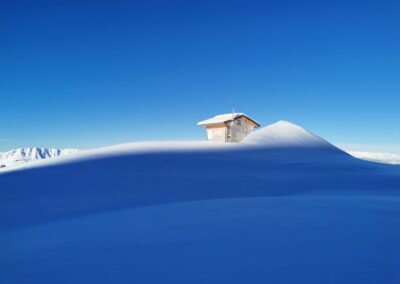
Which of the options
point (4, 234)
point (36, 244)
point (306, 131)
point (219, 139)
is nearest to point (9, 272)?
point (36, 244)

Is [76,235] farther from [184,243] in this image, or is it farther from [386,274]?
[386,274]

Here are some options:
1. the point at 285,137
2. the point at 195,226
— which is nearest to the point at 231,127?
the point at 285,137

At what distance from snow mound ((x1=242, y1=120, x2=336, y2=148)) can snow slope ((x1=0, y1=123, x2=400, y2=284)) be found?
684cm

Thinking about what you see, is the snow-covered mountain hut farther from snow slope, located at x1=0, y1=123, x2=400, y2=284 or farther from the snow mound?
snow slope, located at x1=0, y1=123, x2=400, y2=284

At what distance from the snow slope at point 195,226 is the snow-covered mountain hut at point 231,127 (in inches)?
363

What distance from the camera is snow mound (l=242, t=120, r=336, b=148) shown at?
1567 cm

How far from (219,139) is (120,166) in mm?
10376

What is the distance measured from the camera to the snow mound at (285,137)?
1567 centimetres

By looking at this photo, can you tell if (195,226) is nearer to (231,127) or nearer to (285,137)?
(285,137)

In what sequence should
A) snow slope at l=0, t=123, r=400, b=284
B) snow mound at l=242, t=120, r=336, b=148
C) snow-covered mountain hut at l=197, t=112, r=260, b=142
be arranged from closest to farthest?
1. snow slope at l=0, t=123, r=400, b=284
2. snow mound at l=242, t=120, r=336, b=148
3. snow-covered mountain hut at l=197, t=112, r=260, b=142

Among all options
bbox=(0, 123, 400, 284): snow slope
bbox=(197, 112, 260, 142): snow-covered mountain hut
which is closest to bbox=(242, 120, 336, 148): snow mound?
bbox=(197, 112, 260, 142): snow-covered mountain hut

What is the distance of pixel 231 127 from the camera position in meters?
18.1

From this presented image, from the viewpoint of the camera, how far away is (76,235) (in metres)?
3.62

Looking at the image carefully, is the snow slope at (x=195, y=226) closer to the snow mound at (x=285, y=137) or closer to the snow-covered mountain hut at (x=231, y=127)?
the snow mound at (x=285, y=137)
